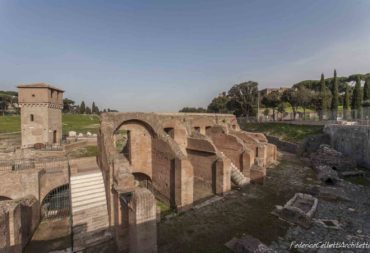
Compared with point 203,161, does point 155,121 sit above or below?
above

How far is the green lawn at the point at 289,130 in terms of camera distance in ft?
85.9

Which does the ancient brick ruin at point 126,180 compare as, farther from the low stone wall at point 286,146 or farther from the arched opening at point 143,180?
the low stone wall at point 286,146

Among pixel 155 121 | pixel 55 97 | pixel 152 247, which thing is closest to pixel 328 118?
pixel 155 121

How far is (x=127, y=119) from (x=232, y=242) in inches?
348

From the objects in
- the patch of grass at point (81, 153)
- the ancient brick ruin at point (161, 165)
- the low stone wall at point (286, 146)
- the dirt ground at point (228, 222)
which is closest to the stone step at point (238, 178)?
the ancient brick ruin at point (161, 165)

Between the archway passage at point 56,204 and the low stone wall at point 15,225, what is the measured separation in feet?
6.14

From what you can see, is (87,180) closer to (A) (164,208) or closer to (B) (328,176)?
(A) (164,208)

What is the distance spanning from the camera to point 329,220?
28.6 ft

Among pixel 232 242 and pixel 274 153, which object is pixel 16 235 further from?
pixel 274 153

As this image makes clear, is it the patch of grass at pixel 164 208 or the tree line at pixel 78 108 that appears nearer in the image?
the patch of grass at pixel 164 208

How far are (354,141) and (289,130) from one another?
11.8 meters

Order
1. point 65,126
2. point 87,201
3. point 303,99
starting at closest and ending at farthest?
point 87,201 < point 303,99 < point 65,126

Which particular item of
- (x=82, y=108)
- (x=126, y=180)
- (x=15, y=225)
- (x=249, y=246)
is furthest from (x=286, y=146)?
(x=82, y=108)

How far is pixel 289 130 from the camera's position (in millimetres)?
29906
